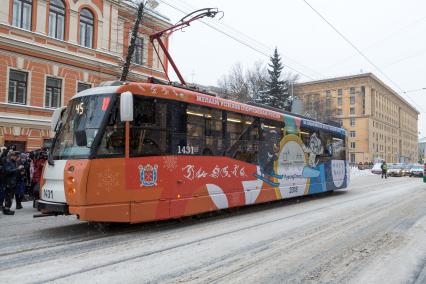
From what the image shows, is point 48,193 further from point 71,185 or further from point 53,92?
point 53,92

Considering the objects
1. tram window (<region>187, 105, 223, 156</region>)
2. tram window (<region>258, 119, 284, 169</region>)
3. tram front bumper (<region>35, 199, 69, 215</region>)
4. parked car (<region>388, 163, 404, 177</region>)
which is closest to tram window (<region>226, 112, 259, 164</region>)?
tram window (<region>258, 119, 284, 169</region>)

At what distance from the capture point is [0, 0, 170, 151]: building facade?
67.4 feet

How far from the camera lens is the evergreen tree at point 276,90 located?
4575cm

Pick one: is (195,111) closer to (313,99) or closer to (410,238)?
(410,238)

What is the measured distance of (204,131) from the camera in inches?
372

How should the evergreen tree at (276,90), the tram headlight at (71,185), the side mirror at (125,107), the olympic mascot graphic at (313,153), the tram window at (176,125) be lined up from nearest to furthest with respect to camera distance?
the tram headlight at (71,185)
the side mirror at (125,107)
the tram window at (176,125)
the olympic mascot graphic at (313,153)
the evergreen tree at (276,90)

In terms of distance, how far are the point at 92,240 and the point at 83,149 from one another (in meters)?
1.67

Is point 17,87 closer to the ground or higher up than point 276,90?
closer to the ground

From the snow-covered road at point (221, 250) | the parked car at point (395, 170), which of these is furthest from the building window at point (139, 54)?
the parked car at point (395, 170)

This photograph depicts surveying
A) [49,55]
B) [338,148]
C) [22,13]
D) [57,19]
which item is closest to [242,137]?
[338,148]

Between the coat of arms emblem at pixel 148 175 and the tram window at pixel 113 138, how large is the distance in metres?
0.55

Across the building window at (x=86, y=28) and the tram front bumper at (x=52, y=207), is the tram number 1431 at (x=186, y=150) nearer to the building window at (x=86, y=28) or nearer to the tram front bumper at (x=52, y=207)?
the tram front bumper at (x=52, y=207)

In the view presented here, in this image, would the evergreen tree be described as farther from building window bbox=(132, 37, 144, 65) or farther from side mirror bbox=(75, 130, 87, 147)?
side mirror bbox=(75, 130, 87, 147)

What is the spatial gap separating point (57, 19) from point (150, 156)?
18332mm
